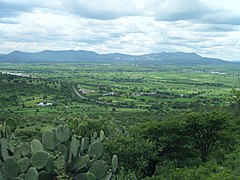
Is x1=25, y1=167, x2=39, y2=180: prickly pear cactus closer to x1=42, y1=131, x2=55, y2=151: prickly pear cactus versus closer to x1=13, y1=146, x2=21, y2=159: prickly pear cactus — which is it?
x1=13, y1=146, x2=21, y2=159: prickly pear cactus

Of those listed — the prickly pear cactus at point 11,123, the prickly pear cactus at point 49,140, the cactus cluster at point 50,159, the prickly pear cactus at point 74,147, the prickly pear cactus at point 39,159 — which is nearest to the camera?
the cactus cluster at point 50,159

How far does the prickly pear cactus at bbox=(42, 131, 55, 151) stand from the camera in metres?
13.3

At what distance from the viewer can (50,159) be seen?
11672 mm

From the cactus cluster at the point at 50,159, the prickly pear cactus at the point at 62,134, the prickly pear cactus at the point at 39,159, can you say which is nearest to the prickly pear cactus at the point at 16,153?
the cactus cluster at the point at 50,159

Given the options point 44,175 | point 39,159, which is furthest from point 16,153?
point 44,175

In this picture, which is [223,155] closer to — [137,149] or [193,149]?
[193,149]

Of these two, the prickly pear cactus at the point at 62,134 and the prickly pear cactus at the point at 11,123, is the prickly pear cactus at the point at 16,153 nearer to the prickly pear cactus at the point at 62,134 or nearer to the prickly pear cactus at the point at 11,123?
the prickly pear cactus at the point at 62,134

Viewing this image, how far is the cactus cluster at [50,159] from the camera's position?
35.6 feet

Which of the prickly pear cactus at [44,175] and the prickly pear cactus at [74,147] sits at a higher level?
the prickly pear cactus at [74,147]

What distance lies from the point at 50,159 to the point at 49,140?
1840 mm

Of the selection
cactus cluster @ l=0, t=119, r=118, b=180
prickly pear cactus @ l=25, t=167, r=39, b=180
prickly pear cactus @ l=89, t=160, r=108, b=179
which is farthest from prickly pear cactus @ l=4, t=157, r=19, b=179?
prickly pear cactus @ l=89, t=160, r=108, b=179

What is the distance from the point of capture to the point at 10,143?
13023mm

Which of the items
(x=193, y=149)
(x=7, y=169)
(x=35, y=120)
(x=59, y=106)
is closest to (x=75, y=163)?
(x=7, y=169)

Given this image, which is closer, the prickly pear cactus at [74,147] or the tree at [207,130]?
the prickly pear cactus at [74,147]
